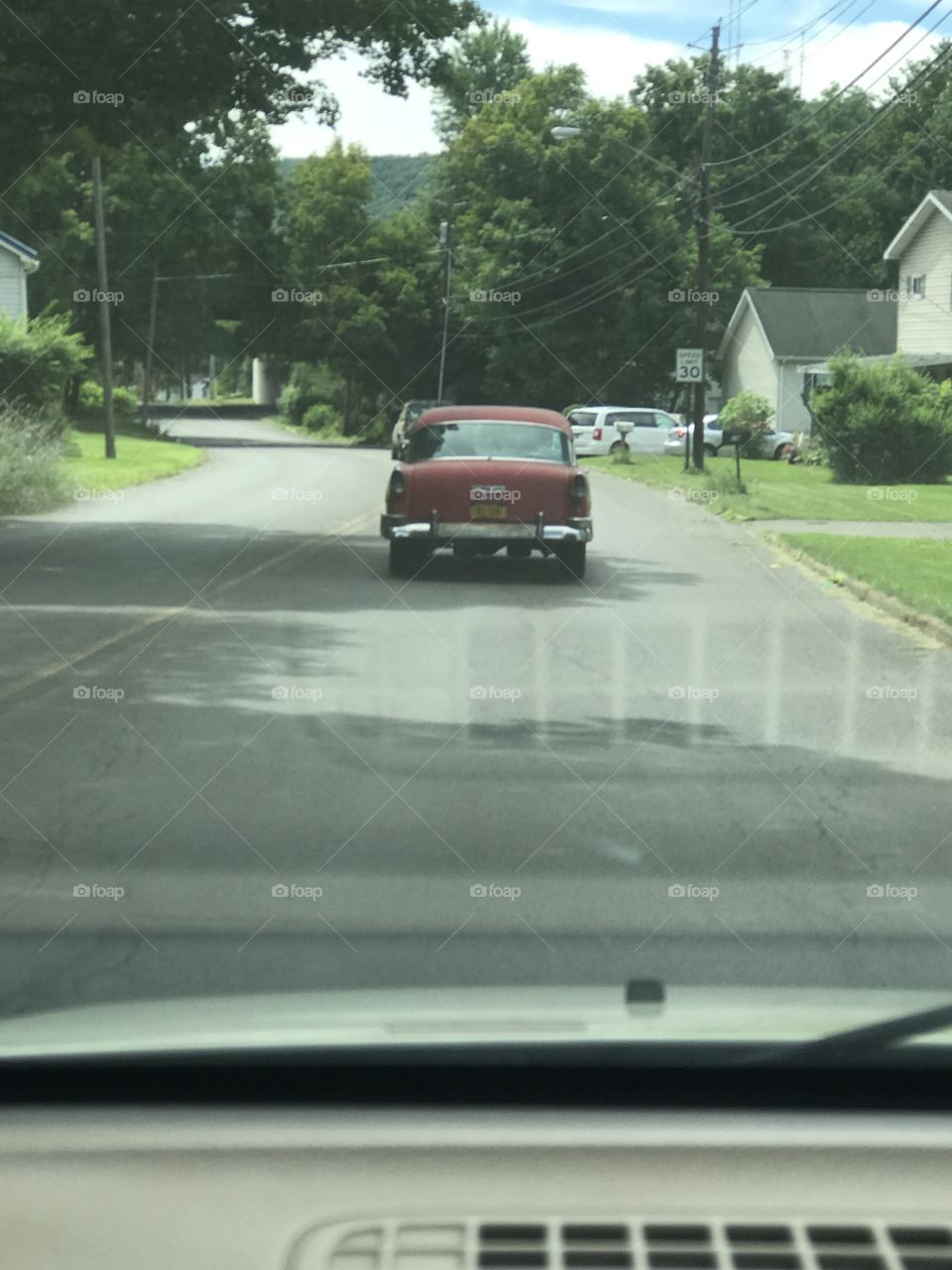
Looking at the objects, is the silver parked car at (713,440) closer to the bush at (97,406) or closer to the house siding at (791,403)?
the house siding at (791,403)

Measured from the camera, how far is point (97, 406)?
28.8 m

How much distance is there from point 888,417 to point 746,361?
5.18ft

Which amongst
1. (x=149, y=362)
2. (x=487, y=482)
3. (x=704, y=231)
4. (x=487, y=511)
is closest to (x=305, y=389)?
(x=487, y=482)

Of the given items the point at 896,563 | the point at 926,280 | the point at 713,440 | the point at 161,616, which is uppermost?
the point at 926,280

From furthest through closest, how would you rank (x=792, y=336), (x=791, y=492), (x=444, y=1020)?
(x=791, y=492) → (x=792, y=336) → (x=444, y=1020)

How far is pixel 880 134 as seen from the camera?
14.3m

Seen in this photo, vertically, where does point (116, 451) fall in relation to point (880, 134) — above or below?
below

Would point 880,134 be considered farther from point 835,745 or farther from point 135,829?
point 135,829

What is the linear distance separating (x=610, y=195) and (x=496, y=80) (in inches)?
74.4

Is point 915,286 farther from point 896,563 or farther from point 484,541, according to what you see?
point 484,541

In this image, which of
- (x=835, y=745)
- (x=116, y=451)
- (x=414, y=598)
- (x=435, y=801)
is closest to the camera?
(x=435, y=801)

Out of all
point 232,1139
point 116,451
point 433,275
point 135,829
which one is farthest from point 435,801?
point 116,451

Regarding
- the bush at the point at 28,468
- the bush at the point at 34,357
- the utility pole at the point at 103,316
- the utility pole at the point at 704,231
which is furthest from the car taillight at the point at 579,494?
the bush at the point at 34,357

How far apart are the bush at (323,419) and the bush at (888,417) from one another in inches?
179
